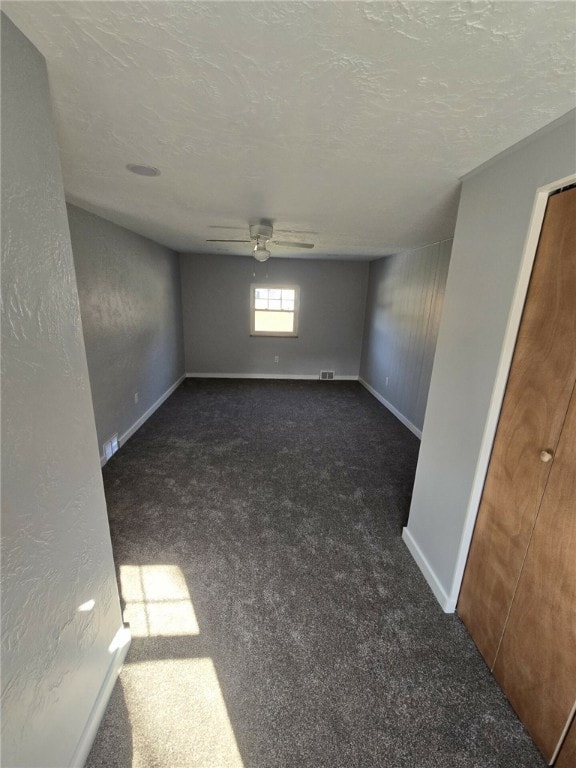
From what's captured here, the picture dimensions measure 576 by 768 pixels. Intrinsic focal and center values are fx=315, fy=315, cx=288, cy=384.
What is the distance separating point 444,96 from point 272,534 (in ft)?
7.95

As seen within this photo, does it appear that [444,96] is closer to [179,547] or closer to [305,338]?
[179,547]

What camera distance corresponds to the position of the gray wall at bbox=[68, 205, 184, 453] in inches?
109

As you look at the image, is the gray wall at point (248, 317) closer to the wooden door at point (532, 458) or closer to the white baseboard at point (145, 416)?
the white baseboard at point (145, 416)

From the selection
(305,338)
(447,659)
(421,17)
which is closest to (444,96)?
(421,17)

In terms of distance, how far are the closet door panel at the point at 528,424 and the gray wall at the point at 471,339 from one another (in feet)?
0.21

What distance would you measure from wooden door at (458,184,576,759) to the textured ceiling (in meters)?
0.50

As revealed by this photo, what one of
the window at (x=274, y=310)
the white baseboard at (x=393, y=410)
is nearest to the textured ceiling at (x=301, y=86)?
the white baseboard at (x=393, y=410)

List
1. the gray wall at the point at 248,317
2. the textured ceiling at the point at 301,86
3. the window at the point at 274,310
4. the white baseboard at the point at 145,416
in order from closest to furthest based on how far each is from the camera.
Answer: the textured ceiling at the point at 301,86 < the white baseboard at the point at 145,416 < the gray wall at the point at 248,317 < the window at the point at 274,310

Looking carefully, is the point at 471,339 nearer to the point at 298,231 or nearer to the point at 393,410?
the point at 298,231

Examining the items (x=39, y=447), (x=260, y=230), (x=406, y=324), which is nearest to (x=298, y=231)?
(x=260, y=230)

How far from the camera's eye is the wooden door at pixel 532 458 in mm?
1125

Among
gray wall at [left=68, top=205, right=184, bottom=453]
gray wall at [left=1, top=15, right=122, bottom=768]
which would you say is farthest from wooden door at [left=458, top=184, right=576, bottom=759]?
gray wall at [left=68, top=205, right=184, bottom=453]

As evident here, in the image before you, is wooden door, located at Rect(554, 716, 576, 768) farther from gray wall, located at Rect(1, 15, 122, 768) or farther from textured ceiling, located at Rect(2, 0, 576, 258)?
textured ceiling, located at Rect(2, 0, 576, 258)

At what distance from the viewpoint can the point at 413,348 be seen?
4109 millimetres
